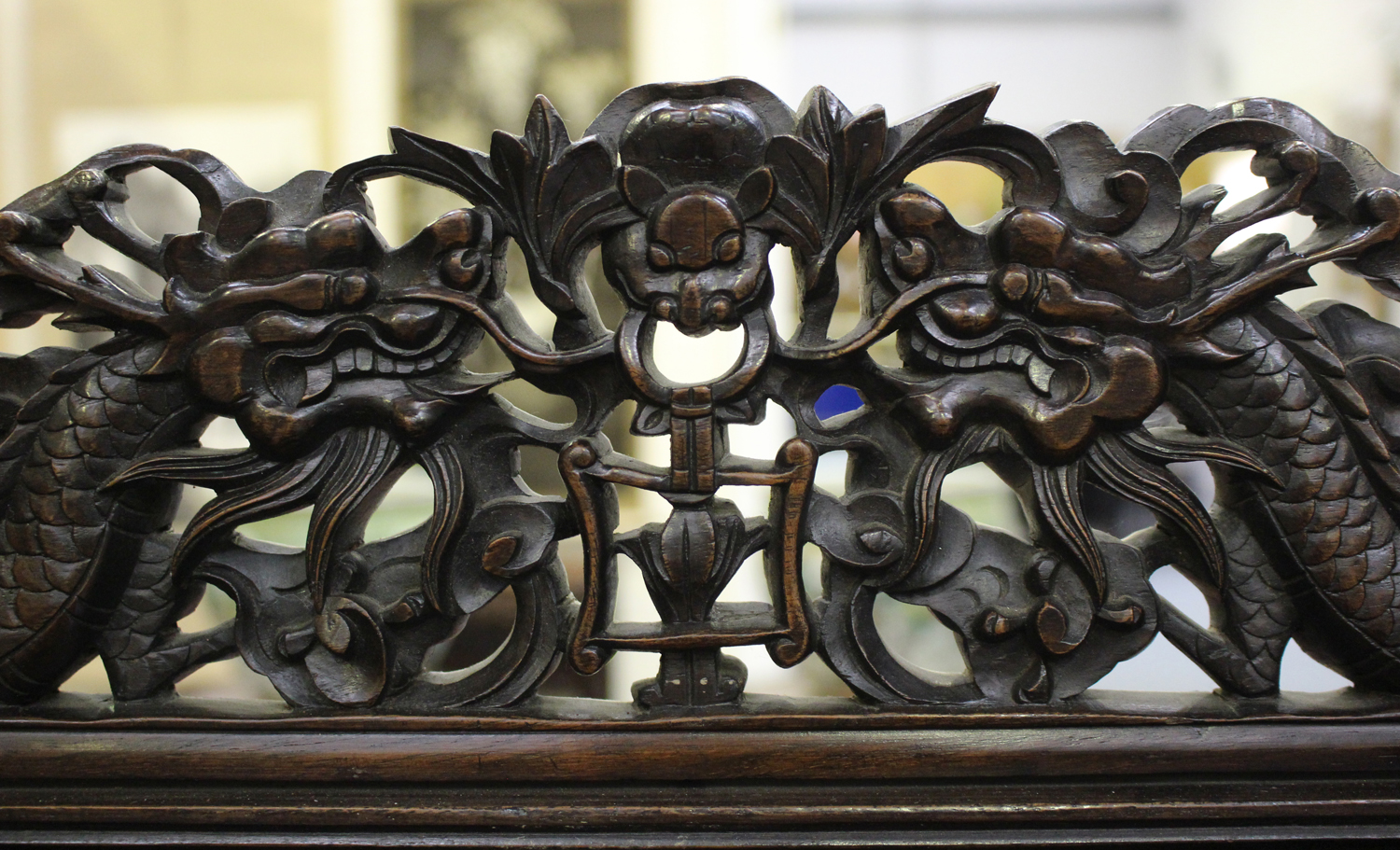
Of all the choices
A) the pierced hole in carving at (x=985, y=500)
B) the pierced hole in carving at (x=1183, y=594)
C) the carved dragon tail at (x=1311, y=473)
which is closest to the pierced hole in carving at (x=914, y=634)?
the pierced hole in carving at (x=985, y=500)

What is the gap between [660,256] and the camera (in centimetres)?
52

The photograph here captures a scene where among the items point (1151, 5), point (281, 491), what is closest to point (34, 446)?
point (281, 491)

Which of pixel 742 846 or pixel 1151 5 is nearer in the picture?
pixel 742 846

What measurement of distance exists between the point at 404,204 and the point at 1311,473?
227 cm

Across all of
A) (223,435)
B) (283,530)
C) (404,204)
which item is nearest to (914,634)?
(283,530)

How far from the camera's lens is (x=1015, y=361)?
0.53 meters

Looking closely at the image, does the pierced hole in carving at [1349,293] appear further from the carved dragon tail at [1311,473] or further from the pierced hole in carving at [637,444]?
the carved dragon tail at [1311,473]

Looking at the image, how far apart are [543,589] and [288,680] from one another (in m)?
0.15

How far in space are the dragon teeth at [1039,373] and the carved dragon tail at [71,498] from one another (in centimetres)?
44

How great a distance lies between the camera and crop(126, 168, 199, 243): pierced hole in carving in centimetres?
211

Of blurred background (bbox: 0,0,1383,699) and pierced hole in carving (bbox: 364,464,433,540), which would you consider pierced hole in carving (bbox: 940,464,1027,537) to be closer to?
Answer: blurred background (bbox: 0,0,1383,699)

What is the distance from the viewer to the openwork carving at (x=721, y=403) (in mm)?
522

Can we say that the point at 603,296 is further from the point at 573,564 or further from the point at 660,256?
the point at 660,256

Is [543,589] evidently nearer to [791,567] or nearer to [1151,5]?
[791,567]
